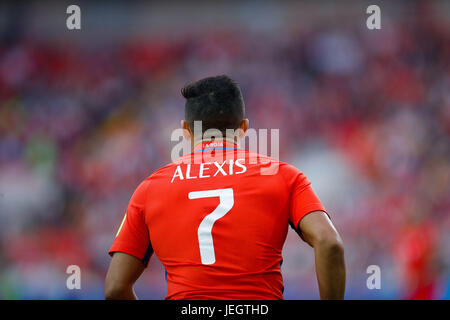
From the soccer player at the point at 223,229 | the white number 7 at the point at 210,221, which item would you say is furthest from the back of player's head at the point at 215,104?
the white number 7 at the point at 210,221

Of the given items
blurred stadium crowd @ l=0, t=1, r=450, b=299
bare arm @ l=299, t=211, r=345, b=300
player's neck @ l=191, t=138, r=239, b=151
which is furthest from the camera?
blurred stadium crowd @ l=0, t=1, r=450, b=299

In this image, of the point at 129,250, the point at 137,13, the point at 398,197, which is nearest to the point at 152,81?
the point at 137,13

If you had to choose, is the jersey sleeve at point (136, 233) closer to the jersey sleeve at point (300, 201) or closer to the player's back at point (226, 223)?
the player's back at point (226, 223)

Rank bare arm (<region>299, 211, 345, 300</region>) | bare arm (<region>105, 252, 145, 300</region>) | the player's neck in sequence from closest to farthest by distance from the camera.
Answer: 1. bare arm (<region>299, 211, 345, 300</region>)
2. bare arm (<region>105, 252, 145, 300</region>)
3. the player's neck

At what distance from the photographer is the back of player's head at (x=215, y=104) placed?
1684 mm

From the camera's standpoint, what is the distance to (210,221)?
4.67 ft

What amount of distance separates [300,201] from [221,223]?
25 centimetres

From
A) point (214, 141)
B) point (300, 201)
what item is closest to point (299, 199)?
point (300, 201)

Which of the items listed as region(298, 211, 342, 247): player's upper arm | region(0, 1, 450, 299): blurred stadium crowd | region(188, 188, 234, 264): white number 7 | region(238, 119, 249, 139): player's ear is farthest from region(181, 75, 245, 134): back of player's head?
region(0, 1, 450, 299): blurred stadium crowd

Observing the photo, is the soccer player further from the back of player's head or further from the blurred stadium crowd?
the blurred stadium crowd

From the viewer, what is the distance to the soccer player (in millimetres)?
1375

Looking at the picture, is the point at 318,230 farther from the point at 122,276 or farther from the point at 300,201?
the point at 122,276

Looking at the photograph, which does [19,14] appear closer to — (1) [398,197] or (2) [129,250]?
(1) [398,197]

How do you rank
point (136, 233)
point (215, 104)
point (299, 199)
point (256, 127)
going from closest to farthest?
point (299, 199) → point (136, 233) → point (215, 104) → point (256, 127)
